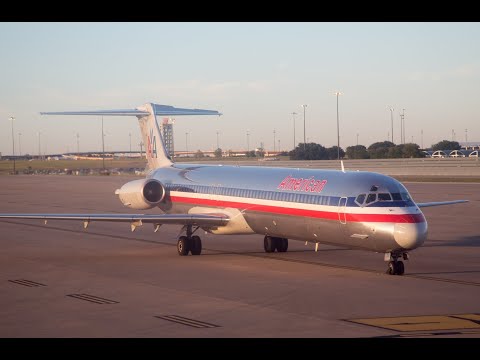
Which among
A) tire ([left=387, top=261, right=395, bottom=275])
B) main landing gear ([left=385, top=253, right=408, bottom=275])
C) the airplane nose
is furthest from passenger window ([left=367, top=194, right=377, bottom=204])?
tire ([left=387, top=261, right=395, bottom=275])

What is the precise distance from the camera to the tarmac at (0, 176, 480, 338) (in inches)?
570

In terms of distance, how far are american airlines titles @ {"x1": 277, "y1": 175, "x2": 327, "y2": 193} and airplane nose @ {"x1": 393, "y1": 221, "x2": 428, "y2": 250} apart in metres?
3.26

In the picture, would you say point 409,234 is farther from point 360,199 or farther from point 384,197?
point 360,199

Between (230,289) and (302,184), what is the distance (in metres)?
5.32

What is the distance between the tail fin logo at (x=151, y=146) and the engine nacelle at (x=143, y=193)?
3174 mm

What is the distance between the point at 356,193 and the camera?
20969 millimetres

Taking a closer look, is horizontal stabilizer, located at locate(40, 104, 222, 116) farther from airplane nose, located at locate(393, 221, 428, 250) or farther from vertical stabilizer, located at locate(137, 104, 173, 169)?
airplane nose, located at locate(393, 221, 428, 250)

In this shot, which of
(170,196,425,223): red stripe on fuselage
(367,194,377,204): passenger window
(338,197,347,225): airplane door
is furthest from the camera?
(338,197,347,225): airplane door

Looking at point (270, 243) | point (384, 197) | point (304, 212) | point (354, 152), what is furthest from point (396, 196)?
point (354, 152)

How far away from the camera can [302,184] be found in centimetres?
2316

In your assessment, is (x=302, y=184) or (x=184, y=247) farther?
(x=184, y=247)

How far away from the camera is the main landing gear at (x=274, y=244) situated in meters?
25.8

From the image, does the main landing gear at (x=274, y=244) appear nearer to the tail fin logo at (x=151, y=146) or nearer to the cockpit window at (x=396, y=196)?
the cockpit window at (x=396, y=196)
